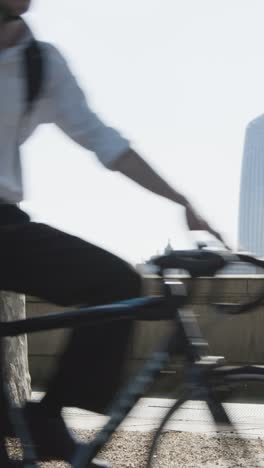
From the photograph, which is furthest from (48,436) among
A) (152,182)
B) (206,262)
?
(152,182)

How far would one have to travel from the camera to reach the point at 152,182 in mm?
2773

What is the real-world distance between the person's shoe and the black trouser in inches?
4.8

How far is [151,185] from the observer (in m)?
2.78

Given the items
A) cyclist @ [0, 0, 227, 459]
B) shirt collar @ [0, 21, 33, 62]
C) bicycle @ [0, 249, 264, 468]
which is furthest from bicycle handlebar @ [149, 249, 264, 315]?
shirt collar @ [0, 21, 33, 62]

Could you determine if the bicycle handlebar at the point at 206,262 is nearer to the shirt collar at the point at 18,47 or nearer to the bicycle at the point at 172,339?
the bicycle at the point at 172,339

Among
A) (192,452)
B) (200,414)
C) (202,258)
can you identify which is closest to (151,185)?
(202,258)

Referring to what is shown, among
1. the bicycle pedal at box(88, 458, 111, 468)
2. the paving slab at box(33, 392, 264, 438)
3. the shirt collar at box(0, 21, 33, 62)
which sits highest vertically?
the shirt collar at box(0, 21, 33, 62)

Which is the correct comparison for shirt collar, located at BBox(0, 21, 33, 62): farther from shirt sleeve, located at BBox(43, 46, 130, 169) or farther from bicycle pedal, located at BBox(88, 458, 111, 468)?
bicycle pedal, located at BBox(88, 458, 111, 468)

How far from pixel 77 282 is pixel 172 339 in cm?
32

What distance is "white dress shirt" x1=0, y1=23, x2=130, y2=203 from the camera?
2.55 metres

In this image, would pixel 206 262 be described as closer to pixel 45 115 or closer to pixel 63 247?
pixel 63 247

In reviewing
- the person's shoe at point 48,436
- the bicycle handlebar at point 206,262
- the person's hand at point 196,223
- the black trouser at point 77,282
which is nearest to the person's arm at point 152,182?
the person's hand at point 196,223

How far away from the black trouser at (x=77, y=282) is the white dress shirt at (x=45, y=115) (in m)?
0.13

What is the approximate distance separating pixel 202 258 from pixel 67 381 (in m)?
0.53
